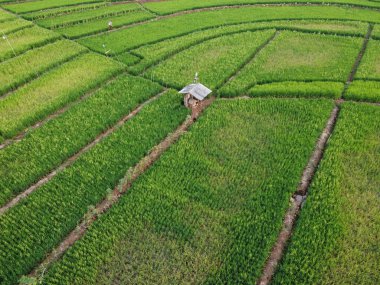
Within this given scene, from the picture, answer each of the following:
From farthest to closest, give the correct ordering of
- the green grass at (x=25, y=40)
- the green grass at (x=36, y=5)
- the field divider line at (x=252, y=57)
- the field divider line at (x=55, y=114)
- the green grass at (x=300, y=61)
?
the green grass at (x=36, y=5) < the green grass at (x=25, y=40) < the field divider line at (x=252, y=57) < the green grass at (x=300, y=61) < the field divider line at (x=55, y=114)

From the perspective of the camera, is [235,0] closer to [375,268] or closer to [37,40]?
[37,40]

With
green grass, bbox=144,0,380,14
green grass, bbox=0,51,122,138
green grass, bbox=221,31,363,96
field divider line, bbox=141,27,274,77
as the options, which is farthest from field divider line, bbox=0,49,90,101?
green grass, bbox=144,0,380,14

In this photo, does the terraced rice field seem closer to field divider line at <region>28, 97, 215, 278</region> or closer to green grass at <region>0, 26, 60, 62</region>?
field divider line at <region>28, 97, 215, 278</region>

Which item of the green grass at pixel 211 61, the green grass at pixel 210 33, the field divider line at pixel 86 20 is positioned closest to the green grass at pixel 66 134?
the green grass at pixel 211 61

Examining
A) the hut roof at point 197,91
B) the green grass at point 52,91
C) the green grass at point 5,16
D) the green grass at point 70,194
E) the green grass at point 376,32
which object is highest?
the green grass at point 376,32

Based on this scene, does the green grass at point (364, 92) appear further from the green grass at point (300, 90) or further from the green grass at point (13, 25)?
the green grass at point (13, 25)

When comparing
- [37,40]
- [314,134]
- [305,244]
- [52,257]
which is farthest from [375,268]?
[37,40]
